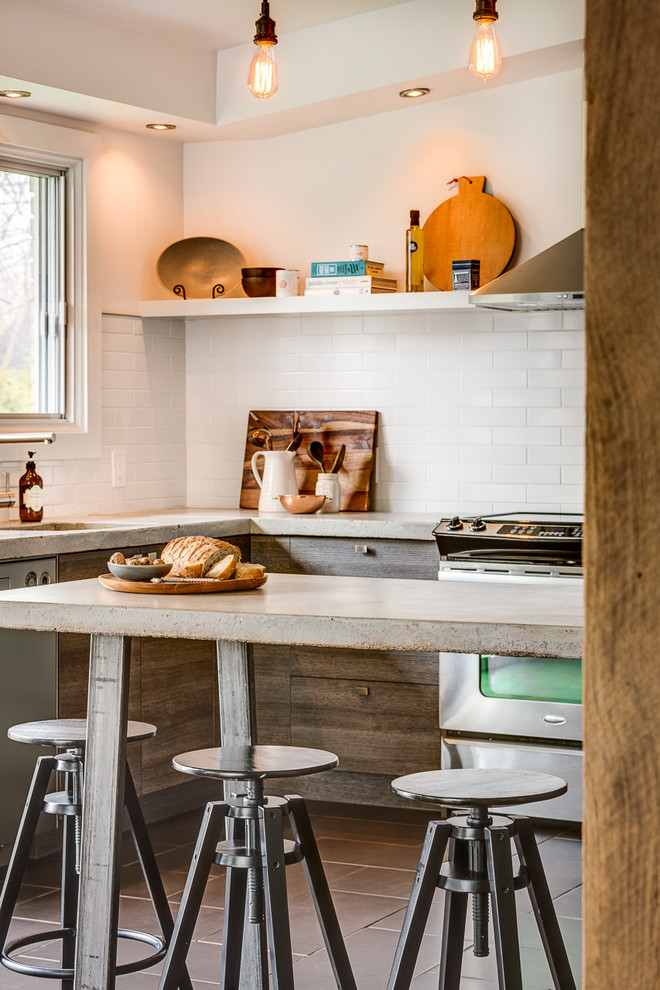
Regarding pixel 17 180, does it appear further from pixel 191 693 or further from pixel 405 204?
pixel 191 693

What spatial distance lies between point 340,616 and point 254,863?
0.52m

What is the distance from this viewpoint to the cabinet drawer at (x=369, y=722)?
14.1 ft

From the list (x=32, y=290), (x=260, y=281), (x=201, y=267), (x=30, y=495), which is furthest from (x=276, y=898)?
(x=201, y=267)

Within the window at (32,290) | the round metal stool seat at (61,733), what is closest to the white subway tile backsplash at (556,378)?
the window at (32,290)

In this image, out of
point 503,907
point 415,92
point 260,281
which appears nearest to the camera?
point 503,907

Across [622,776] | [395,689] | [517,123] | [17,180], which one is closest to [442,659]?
[395,689]

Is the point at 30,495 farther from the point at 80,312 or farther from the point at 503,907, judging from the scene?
the point at 503,907

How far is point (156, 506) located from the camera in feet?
17.5

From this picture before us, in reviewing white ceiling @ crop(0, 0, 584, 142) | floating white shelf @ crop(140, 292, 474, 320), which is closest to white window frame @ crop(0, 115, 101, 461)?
white ceiling @ crop(0, 0, 584, 142)

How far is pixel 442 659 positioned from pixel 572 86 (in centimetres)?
221

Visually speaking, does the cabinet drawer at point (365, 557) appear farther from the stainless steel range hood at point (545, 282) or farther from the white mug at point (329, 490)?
the stainless steel range hood at point (545, 282)

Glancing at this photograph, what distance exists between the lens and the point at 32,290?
4.79 metres

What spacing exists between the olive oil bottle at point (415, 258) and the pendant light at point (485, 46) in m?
1.01

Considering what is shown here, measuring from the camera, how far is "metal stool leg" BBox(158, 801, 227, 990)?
218 cm
